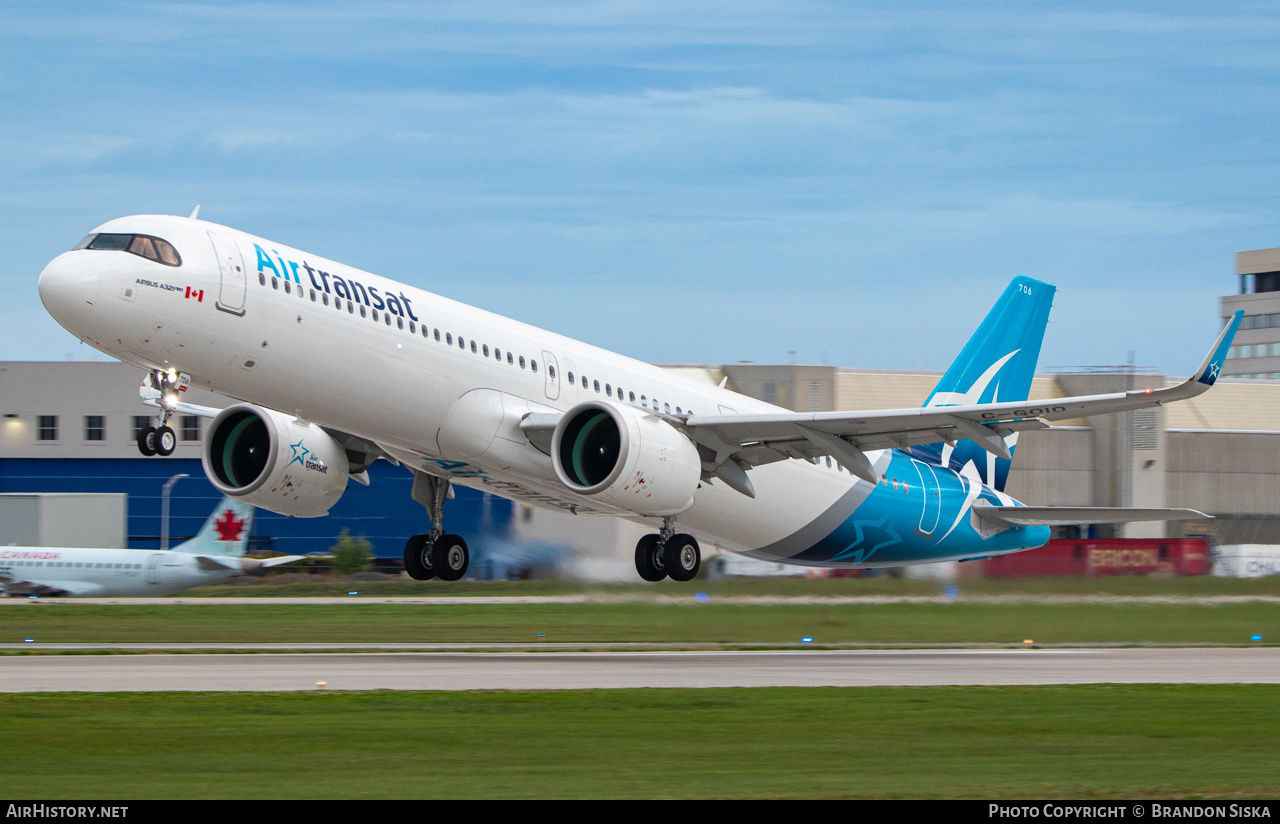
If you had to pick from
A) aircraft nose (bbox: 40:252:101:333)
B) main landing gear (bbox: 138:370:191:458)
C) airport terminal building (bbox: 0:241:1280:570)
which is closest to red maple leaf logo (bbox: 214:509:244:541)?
airport terminal building (bbox: 0:241:1280:570)

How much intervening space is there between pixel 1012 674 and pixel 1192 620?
25.5ft

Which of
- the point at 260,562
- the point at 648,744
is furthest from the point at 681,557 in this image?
the point at 260,562

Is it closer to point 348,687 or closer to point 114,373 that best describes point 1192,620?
point 348,687

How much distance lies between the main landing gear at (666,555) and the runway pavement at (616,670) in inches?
71.5

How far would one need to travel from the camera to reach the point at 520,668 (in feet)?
90.3

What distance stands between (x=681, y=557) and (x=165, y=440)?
10.2 meters

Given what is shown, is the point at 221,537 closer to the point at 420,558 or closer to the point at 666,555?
the point at 420,558

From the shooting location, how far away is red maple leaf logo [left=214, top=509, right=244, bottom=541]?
54.1m

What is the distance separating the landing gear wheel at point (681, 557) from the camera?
2803cm

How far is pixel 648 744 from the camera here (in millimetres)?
17391

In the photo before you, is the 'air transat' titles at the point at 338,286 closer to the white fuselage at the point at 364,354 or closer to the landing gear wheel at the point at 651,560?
the white fuselage at the point at 364,354

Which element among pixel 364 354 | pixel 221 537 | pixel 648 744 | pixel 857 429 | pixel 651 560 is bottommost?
pixel 648 744

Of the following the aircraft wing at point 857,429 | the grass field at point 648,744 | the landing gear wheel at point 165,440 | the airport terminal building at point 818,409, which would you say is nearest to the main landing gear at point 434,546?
the aircraft wing at point 857,429
